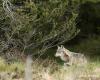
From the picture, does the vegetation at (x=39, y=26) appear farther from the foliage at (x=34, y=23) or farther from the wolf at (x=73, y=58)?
the wolf at (x=73, y=58)

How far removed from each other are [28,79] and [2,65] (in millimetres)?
6771

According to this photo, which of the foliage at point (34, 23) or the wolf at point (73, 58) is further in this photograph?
the foliage at point (34, 23)

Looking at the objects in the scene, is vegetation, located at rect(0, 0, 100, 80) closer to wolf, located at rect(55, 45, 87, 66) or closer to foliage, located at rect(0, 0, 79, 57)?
foliage, located at rect(0, 0, 79, 57)

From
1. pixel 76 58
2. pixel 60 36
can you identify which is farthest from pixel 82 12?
pixel 76 58

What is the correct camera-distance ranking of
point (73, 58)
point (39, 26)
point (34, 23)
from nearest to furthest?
point (73, 58)
point (34, 23)
point (39, 26)

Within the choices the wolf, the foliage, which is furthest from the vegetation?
the wolf

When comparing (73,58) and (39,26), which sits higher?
(39,26)

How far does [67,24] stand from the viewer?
11078 millimetres

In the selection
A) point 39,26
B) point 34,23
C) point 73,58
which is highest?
point 34,23

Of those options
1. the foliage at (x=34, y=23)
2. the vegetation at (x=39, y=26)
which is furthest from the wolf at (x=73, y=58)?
the foliage at (x=34, y=23)

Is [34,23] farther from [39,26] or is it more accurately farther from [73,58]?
[73,58]

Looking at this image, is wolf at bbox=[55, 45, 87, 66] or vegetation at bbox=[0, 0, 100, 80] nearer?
wolf at bbox=[55, 45, 87, 66]

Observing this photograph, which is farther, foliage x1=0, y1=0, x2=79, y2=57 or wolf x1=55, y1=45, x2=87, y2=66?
foliage x1=0, y1=0, x2=79, y2=57

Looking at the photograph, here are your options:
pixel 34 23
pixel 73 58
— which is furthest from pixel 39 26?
pixel 73 58
